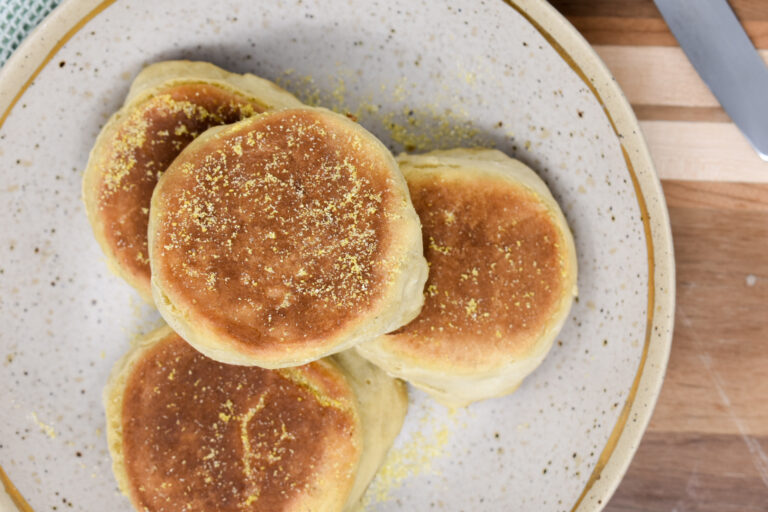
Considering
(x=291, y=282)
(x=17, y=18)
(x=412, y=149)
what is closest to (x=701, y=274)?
(x=412, y=149)

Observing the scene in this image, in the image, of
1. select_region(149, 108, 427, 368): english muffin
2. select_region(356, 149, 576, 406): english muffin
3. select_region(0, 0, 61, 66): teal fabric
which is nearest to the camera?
select_region(149, 108, 427, 368): english muffin

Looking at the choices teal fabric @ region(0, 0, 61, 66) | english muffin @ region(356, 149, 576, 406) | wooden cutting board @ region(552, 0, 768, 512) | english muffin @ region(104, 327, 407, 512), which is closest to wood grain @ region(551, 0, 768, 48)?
wooden cutting board @ region(552, 0, 768, 512)

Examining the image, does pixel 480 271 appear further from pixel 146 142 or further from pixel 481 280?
pixel 146 142

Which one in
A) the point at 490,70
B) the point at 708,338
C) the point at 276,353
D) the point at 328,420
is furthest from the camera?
the point at 708,338

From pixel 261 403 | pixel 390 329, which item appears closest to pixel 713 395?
pixel 390 329

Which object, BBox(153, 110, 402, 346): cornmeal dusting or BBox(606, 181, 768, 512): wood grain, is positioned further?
BBox(606, 181, 768, 512): wood grain

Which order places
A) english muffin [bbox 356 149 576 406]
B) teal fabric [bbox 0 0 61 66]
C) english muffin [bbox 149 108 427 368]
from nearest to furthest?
english muffin [bbox 149 108 427 368], english muffin [bbox 356 149 576 406], teal fabric [bbox 0 0 61 66]

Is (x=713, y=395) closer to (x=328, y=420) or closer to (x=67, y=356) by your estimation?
(x=328, y=420)

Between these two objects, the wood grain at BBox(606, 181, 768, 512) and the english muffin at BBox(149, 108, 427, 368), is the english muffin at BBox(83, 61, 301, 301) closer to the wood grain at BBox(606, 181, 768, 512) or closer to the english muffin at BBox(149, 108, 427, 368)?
the english muffin at BBox(149, 108, 427, 368)
